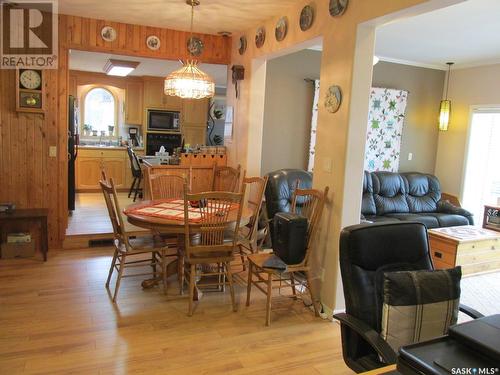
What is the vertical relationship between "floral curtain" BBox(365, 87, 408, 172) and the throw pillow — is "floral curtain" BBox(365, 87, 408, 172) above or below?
above

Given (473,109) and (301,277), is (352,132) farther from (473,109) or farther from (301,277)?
(473,109)

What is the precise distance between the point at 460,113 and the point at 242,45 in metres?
3.44

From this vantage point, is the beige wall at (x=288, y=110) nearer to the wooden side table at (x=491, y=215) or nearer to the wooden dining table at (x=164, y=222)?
the wooden dining table at (x=164, y=222)

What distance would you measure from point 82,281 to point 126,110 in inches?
219

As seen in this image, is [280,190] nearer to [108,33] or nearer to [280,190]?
[280,190]

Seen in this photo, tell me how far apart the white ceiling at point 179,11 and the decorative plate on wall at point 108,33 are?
13cm

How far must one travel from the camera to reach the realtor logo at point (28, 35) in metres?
4.18

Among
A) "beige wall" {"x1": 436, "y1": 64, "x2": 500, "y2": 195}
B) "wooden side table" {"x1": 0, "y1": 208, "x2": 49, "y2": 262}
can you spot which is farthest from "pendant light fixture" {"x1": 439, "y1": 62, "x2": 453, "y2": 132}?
"wooden side table" {"x1": 0, "y1": 208, "x2": 49, "y2": 262}

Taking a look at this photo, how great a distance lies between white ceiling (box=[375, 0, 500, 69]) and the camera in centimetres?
367

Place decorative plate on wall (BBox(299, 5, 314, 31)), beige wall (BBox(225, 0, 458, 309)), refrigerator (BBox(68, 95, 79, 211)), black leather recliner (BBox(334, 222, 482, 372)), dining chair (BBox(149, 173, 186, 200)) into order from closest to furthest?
black leather recliner (BBox(334, 222, 482, 372))
beige wall (BBox(225, 0, 458, 309))
decorative plate on wall (BBox(299, 5, 314, 31))
dining chair (BBox(149, 173, 186, 200))
refrigerator (BBox(68, 95, 79, 211))

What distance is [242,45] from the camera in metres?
4.87

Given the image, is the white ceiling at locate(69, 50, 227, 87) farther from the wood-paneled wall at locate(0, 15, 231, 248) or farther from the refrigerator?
the wood-paneled wall at locate(0, 15, 231, 248)

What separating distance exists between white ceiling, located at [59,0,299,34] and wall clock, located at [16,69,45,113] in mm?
748

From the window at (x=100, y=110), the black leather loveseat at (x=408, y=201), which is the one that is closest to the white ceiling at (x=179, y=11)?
the black leather loveseat at (x=408, y=201)
